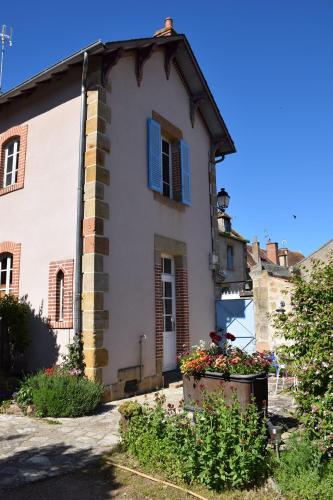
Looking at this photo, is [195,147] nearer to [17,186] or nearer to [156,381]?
[17,186]

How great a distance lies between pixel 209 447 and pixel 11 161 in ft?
25.0

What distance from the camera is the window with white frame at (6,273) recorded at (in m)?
8.20

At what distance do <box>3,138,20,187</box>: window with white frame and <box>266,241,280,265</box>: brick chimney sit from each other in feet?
87.2

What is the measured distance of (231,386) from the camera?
186 inches

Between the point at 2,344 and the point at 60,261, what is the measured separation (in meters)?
1.73

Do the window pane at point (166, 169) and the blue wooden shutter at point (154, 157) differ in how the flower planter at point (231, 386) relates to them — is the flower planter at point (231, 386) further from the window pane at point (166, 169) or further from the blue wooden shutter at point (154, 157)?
the window pane at point (166, 169)

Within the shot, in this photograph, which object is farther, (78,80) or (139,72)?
(139,72)

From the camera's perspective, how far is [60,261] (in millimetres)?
7113

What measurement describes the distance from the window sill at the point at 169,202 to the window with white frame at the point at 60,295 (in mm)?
2650

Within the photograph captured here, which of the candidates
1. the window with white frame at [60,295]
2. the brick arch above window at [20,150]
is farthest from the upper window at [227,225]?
the window with white frame at [60,295]

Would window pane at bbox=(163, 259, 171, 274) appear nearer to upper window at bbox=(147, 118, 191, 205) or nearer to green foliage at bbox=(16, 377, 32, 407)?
upper window at bbox=(147, 118, 191, 205)

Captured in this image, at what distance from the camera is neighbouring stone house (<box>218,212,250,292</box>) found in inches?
971

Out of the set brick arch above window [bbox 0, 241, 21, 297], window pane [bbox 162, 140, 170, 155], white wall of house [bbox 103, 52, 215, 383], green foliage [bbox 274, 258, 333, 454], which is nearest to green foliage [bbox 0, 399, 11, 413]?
white wall of house [bbox 103, 52, 215, 383]

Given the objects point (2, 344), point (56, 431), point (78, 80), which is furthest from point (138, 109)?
point (56, 431)
